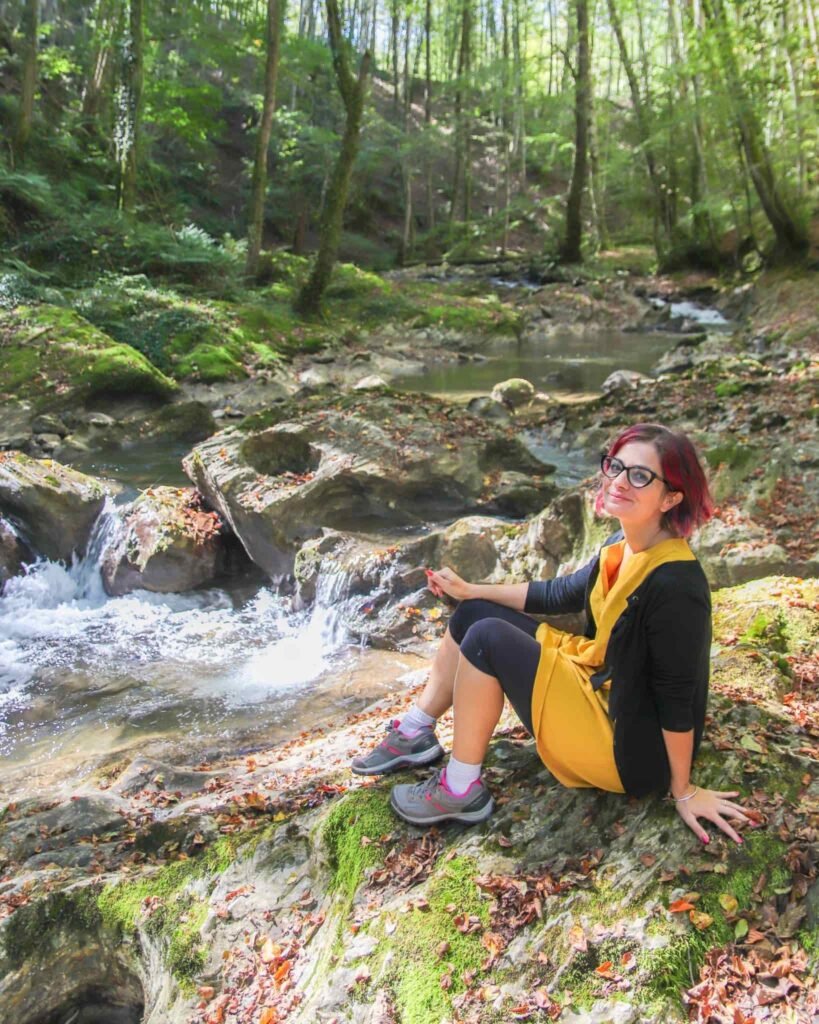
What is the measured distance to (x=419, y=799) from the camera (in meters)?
2.86

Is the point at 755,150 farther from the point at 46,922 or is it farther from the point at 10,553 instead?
the point at 46,922

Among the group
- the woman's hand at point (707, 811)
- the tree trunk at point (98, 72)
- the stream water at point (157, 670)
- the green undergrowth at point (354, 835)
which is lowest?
the stream water at point (157, 670)

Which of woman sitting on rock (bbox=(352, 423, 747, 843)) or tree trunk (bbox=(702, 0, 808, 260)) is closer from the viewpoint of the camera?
woman sitting on rock (bbox=(352, 423, 747, 843))

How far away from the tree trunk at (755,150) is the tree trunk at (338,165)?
6.64m

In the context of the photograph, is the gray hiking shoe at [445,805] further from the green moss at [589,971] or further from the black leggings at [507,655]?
the green moss at [589,971]

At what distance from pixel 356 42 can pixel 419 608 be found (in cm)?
4126

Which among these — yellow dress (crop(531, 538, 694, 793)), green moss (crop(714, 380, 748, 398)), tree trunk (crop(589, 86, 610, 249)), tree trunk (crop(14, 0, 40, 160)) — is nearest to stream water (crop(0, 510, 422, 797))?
yellow dress (crop(531, 538, 694, 793))

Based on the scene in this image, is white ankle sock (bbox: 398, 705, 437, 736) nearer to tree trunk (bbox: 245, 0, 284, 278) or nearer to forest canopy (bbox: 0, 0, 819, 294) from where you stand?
forest canopy (bbox: 0, 0, 819, 294)

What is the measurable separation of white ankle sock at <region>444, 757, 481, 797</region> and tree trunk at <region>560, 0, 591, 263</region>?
22.9m

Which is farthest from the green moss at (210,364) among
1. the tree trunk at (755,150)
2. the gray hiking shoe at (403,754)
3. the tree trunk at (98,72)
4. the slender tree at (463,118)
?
the slender tree at (463,118)

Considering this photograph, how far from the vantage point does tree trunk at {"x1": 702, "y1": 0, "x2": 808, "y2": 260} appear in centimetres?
1453

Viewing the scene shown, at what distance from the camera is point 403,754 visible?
10.7ft

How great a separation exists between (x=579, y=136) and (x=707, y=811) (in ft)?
79.6

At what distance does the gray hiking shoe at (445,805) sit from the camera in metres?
A: 2.78
